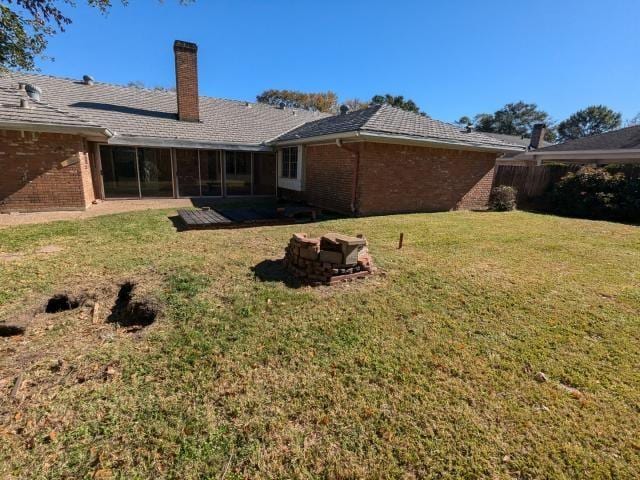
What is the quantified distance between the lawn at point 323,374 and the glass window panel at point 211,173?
30.9 feet

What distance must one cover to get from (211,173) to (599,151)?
18775 mm

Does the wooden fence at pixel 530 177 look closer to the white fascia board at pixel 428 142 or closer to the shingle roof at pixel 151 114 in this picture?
the white fascia board at pixel 428 142

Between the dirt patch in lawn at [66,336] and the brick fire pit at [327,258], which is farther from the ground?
the brick fire pit at [327,258]

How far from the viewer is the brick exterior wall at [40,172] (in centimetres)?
861

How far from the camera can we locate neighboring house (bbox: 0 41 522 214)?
891 cm

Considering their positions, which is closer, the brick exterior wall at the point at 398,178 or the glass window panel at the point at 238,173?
the brick exterior wall at the point at 398,178

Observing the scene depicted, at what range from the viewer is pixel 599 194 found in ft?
37.7

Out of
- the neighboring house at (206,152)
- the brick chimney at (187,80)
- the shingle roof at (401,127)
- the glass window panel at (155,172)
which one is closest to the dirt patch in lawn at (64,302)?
the neighboring house at (206,152)

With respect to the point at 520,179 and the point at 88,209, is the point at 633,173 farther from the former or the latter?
the point at 88,209

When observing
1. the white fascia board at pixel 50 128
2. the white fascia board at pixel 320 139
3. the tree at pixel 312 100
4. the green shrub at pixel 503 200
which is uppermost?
the tree at pixel 312 100

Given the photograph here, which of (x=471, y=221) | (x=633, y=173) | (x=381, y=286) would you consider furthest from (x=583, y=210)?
(x=381, y=286)

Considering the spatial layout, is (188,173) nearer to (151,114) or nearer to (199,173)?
(199,173)

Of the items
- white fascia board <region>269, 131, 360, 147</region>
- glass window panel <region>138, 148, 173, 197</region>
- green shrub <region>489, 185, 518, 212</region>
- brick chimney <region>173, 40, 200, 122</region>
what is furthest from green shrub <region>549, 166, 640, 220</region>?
glass window panel <region>138, 148, 173, 197</region>

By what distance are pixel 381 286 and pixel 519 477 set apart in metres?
2.63
